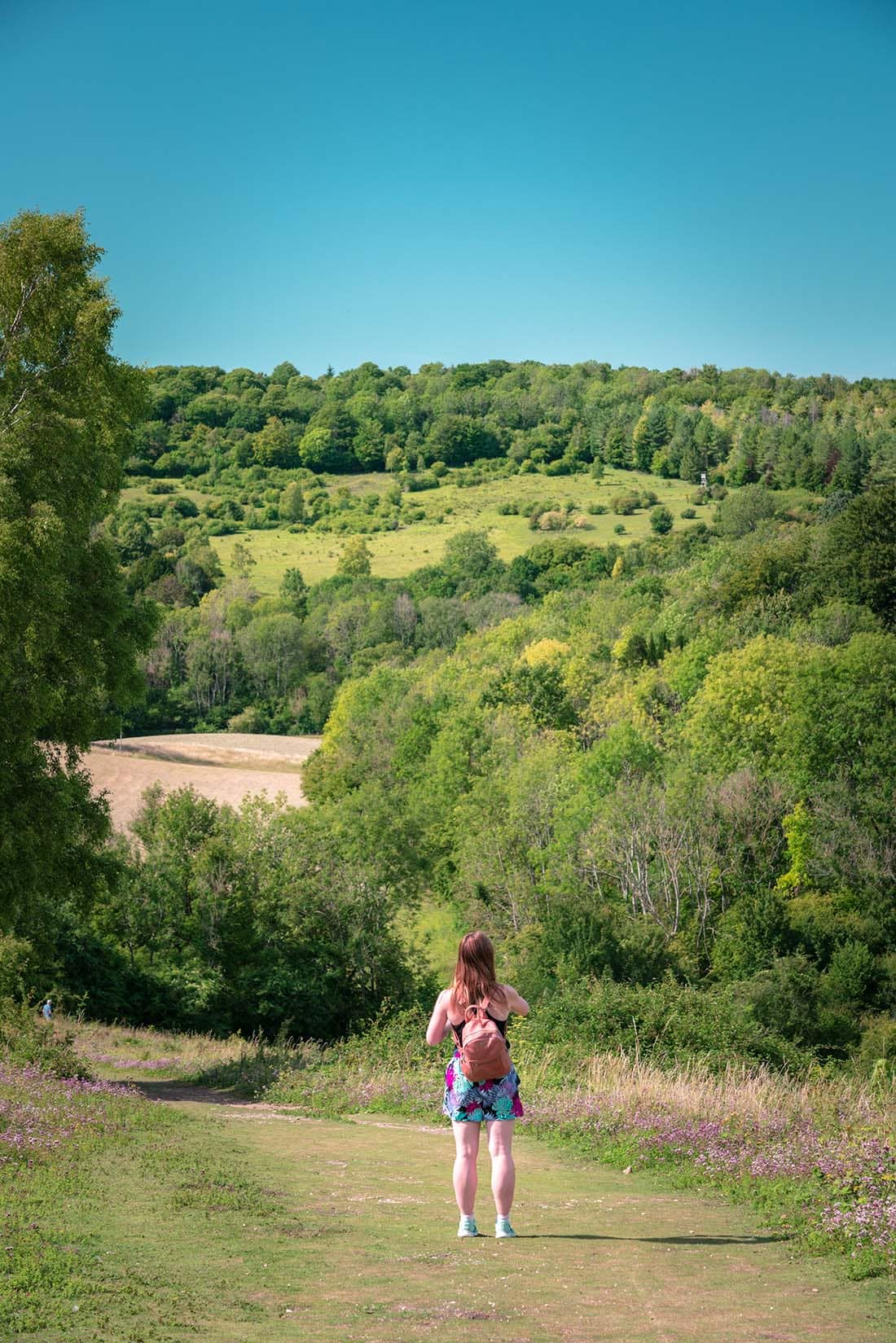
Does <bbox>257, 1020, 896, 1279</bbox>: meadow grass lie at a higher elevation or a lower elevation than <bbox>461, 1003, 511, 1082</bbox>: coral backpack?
lower

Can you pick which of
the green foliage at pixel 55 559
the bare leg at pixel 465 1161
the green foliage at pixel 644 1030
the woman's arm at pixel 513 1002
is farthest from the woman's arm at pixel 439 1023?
the green foliage at pixel 644 1030

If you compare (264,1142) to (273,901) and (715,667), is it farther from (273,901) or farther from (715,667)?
(715,667)

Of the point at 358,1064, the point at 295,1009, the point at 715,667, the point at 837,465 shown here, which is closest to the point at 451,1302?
the point at 358,1064

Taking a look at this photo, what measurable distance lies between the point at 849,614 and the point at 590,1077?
53.5m

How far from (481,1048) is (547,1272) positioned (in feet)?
4.45

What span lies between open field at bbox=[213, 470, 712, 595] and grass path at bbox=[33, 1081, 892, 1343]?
119293mm

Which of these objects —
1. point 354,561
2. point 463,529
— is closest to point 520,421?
point 463,529

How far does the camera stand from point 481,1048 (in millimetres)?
8016

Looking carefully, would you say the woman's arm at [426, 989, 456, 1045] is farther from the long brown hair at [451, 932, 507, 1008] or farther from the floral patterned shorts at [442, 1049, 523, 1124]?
the floral patterned shorts at [442, 1049, 523, 1124]

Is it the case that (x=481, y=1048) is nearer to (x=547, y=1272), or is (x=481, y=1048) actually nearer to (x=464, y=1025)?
(x=464, y=1025)

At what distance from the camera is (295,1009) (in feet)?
107

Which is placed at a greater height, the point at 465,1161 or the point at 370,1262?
the point at 465,1161

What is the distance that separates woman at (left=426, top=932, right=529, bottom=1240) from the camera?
8078 millimetres

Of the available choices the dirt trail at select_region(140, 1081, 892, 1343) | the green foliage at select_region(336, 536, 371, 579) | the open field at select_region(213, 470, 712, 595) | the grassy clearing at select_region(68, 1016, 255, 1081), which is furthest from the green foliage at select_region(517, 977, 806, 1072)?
the green foliage at select_region(336, 536, 371, 579)
